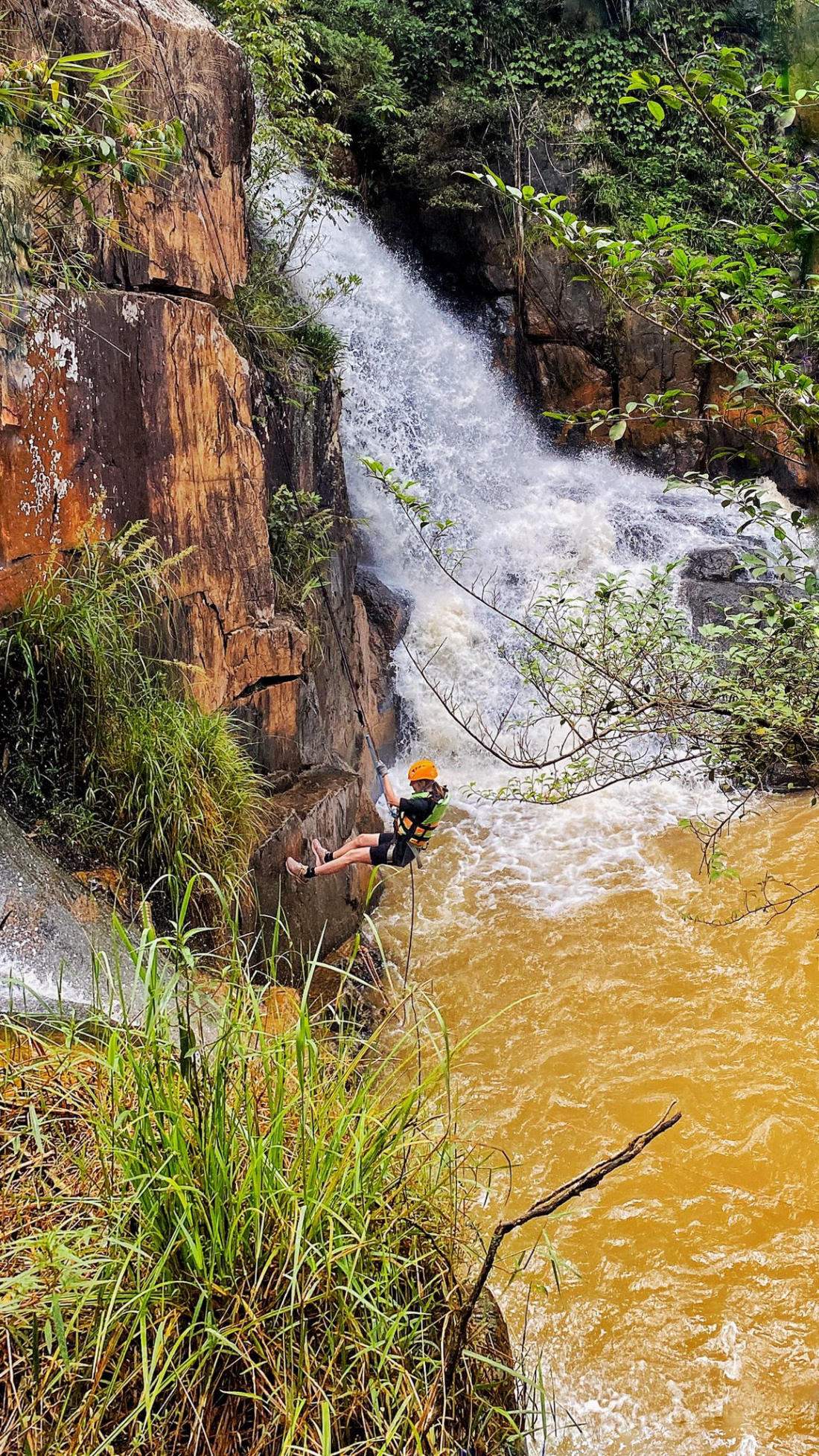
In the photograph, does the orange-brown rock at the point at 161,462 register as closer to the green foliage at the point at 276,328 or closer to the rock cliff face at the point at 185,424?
the rock cliff face at the point at 185,424

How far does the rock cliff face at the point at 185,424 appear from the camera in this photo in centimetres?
389

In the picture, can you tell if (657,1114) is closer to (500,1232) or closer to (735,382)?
(500,1232)

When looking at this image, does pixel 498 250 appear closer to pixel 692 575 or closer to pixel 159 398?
pixel 692 575

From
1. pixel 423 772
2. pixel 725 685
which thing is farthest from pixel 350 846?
pixel 725 685

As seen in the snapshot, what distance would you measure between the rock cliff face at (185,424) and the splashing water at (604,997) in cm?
150

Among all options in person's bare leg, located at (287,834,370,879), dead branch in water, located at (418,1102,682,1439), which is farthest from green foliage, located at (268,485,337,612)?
dead branch in water, located at (418,1102,682,1439)

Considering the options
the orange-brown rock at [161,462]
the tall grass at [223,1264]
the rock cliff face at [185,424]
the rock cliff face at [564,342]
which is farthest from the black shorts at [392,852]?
the rock cliff face at [564,342]

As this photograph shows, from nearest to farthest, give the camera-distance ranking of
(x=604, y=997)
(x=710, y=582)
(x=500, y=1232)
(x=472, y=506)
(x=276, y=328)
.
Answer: (x=500, y=1232) → (x=604, y=997) → (x=276, y=328) → (x=710, y=582) → (x=472, y=506)

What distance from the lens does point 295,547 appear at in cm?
601

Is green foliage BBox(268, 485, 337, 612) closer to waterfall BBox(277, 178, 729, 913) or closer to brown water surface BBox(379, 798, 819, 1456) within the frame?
waterfall BBox(277, 178, 729, 913)

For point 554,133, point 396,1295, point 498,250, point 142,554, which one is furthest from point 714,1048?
point 554,133

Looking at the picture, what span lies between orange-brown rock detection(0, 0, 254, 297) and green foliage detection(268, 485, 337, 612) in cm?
141

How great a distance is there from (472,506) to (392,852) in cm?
640

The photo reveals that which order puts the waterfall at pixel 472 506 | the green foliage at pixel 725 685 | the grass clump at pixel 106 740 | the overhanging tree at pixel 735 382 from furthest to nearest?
the waterfall at pixel 472 506 → the grass clump at pixel 106 740 → the green foliage at pixel 725 685 → the overhanging tree at pixel 735 382
